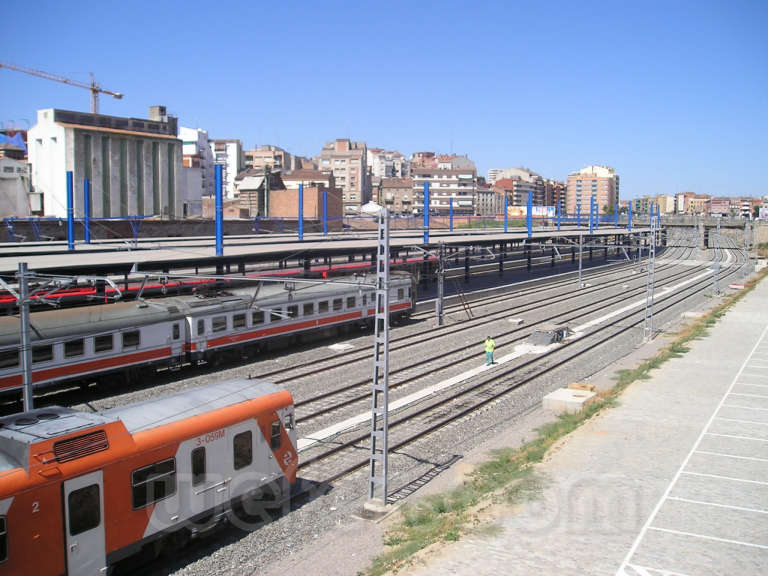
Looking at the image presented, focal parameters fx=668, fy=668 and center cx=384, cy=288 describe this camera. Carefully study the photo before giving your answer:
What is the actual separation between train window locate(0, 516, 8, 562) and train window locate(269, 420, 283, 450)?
4.79 m

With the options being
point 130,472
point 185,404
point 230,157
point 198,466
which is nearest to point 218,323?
point 185,404

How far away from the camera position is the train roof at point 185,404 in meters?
10.5

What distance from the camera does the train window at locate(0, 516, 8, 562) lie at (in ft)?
26.9

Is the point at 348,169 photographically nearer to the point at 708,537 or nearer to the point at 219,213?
the point at 219,213

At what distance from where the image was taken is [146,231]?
49.2 m

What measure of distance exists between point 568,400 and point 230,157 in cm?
13557

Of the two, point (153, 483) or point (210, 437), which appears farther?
point (210, 437)

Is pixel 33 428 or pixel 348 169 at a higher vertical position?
pixel 348 169

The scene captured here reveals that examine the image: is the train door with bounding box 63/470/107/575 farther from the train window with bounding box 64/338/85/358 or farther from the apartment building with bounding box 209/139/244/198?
the apartment building with bounding box 209/139/244/198

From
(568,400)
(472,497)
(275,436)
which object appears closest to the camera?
(275,436)

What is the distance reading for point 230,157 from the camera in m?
146

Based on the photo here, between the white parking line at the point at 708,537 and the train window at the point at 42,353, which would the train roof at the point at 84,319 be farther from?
the white parking line at the point at 708,537

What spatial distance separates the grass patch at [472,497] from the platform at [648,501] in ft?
1.21

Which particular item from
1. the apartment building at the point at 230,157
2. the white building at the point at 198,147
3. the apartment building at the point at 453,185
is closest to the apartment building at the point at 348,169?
the apartment building at the point at 453,185
